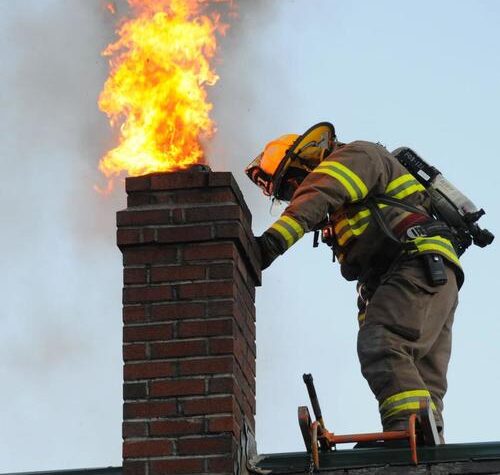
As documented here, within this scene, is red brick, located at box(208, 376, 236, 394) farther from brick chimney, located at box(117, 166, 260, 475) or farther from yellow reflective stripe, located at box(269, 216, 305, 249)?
yellow reflective stripe, located at box(269, 216, 305, 249)

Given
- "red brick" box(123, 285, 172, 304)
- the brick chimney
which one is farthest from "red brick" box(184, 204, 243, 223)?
"red brick" box(123, 285, 172, 304)

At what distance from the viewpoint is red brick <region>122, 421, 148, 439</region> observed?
20.9 ft

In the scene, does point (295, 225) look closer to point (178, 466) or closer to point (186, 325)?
point (186, 325)

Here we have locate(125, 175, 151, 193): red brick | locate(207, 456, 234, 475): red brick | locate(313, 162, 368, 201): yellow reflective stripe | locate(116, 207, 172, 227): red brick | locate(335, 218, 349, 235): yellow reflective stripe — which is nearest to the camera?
locate(207, 456, 234, 475): red brick

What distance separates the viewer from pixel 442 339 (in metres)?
8.65

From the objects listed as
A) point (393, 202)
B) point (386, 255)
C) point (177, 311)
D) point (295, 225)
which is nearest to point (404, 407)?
point (386, 255)

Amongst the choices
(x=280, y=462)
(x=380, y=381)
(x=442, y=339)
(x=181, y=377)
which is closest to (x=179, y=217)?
(x=181, y=377)

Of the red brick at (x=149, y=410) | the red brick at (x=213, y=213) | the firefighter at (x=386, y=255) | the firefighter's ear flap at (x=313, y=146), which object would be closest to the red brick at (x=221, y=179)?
the red brick at (x=213, y=213)

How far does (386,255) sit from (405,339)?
1.81 feet

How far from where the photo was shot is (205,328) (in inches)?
257

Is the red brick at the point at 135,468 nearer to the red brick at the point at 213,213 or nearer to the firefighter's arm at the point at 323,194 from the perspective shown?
the red brick at the point at 213,213

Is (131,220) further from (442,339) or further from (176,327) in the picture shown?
(442,339)

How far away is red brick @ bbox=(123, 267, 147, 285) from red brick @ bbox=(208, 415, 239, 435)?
77 centimetres

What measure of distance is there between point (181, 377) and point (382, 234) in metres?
2.20
